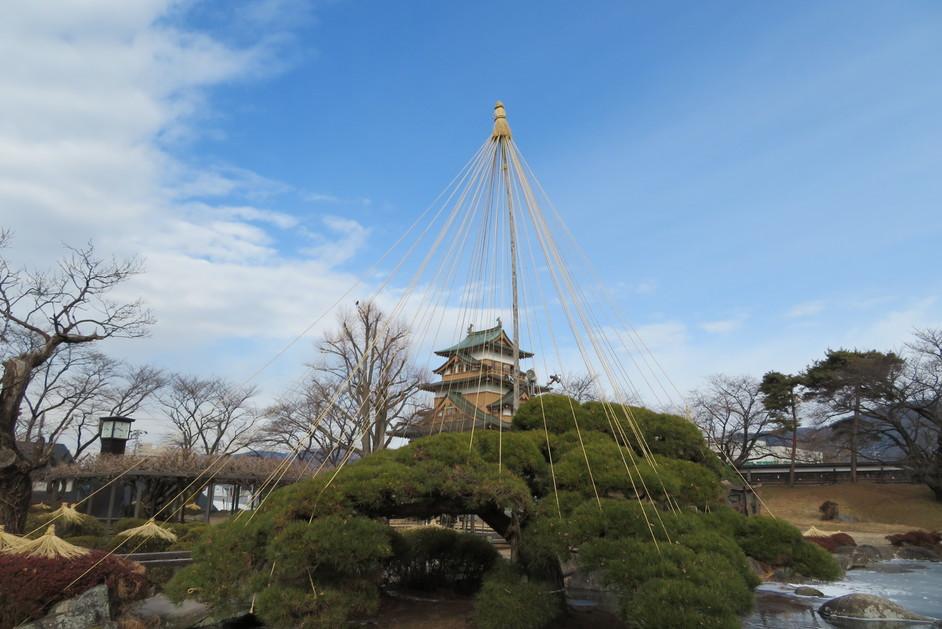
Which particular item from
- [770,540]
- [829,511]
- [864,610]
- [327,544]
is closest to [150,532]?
[327,544]

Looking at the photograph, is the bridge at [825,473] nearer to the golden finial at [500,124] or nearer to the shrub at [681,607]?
the golden finial at [500,124]

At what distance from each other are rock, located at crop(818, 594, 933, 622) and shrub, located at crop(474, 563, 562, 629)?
560cm

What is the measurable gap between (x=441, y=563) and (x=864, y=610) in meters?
6.51

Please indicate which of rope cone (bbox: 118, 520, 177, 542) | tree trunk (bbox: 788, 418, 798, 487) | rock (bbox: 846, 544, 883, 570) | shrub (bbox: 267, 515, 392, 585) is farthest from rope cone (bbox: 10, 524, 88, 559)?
tree trunk (bbox: 788, 418, 798, 487)

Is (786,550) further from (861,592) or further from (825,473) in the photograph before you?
(825,473)

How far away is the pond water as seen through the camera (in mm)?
8438

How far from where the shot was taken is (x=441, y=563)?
8.08 metres

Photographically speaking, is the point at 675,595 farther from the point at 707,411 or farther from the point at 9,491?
the point at 707,411

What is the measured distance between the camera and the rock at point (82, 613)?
20.2 ft

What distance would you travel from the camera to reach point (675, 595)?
4.41m

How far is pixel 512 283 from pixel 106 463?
15028mm

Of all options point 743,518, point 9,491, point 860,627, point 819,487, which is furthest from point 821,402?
point 9,491

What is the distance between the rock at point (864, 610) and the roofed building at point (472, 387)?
5649 mm

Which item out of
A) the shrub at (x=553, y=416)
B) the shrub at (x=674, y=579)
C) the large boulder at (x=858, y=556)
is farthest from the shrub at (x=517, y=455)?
the large boulder at (x=858, y=556)
